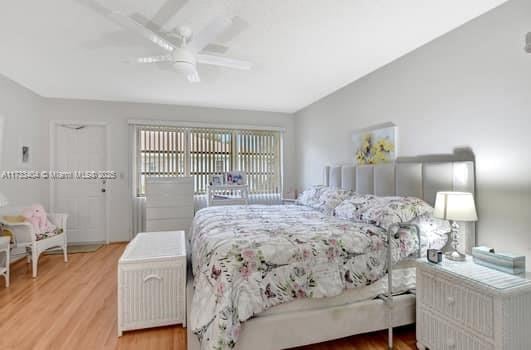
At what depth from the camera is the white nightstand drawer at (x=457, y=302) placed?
4.76ft

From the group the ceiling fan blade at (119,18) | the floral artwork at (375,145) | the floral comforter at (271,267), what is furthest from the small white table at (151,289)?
the floral artwork at (375,145)

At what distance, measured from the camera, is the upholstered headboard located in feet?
6.80

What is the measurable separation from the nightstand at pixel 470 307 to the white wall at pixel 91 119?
3.91m

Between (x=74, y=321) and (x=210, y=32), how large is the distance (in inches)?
98.7

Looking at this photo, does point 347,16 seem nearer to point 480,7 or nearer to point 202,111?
point 480,7

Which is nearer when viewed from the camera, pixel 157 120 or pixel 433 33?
pixel 433 33

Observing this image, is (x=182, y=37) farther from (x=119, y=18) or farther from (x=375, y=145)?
(x=375, y=145)

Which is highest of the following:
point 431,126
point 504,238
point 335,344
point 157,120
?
point 157,120

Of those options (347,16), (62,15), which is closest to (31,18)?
(62,15)

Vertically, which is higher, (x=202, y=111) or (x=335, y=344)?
(x=202, y=111)

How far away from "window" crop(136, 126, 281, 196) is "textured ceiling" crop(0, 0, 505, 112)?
3.21ft

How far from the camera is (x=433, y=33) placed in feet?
7.62

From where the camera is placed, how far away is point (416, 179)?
2451 millimetres

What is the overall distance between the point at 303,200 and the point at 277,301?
2098 mm
